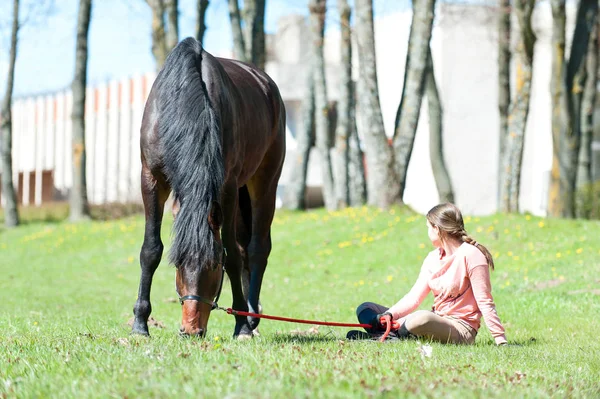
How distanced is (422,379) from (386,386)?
0.41 metres

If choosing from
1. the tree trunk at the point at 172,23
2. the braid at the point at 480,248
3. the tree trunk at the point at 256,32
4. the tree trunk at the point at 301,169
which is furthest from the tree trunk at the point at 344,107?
the braid at the point at 480,248

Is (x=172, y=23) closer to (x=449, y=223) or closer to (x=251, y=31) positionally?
(x=251, y=31)

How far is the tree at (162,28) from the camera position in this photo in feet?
79.9

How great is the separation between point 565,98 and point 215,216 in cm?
1420

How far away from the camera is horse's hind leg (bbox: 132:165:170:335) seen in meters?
6.89

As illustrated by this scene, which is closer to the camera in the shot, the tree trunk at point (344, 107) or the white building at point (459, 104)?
the tree trunk at point (344, 107)

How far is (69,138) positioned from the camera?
166ft

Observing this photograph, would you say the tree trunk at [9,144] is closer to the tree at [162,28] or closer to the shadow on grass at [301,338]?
the tree at [162,28]

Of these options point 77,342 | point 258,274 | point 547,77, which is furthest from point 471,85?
point 77,342

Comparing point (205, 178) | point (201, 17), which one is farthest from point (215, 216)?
point (201, 17)

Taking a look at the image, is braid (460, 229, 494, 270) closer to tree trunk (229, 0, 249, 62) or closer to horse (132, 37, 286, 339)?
horse (132, 37, 286, 339)

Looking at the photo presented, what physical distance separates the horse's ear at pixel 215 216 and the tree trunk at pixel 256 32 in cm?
1775

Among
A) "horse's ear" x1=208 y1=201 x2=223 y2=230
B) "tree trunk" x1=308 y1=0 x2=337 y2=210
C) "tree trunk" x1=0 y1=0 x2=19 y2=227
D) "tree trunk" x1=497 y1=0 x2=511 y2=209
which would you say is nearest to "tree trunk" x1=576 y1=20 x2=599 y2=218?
"tree trunk" x1=497 y1=0 x2=511 y2=209

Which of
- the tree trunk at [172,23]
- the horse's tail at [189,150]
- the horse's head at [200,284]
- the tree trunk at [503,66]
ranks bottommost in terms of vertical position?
the horse's head at [200,284]
